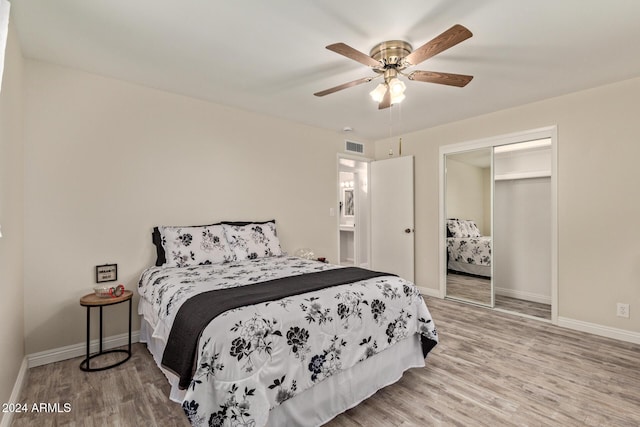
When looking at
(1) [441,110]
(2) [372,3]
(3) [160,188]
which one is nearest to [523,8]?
(2) [372,3]

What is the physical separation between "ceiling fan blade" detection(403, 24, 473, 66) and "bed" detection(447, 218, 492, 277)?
9.37 feet

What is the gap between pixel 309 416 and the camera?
1.78 metres

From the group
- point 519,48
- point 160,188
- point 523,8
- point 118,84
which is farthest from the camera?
point 160,188

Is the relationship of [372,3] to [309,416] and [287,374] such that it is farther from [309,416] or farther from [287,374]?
[309,416]

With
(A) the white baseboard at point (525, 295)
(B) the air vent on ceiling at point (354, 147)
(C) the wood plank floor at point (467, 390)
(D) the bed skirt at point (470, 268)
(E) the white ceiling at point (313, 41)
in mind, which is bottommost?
(C) the wood plank floor at point (467, 390)

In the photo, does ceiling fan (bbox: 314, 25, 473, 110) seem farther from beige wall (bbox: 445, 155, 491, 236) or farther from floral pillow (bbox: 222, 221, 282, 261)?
beige wall (bbox: 445, 155, 491, 236)

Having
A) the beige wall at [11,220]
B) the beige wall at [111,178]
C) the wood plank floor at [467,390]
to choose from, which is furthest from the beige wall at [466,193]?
the beige wall at [11,220]

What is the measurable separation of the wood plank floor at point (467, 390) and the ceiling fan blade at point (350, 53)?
223 centimetres

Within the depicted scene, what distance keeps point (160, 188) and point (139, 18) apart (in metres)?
1.59

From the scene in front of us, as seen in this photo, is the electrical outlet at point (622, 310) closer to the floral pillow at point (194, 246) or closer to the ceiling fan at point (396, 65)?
the ceiling fan at point (396, 65)

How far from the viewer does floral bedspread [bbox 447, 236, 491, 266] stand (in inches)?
162

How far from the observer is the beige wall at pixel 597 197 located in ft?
9.81

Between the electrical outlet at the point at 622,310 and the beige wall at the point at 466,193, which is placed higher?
the beige wall at the point at 466,193

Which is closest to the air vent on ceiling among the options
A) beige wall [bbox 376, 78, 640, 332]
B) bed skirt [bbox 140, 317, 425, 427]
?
beige wall [bbox 376, 78, 640, 332]
